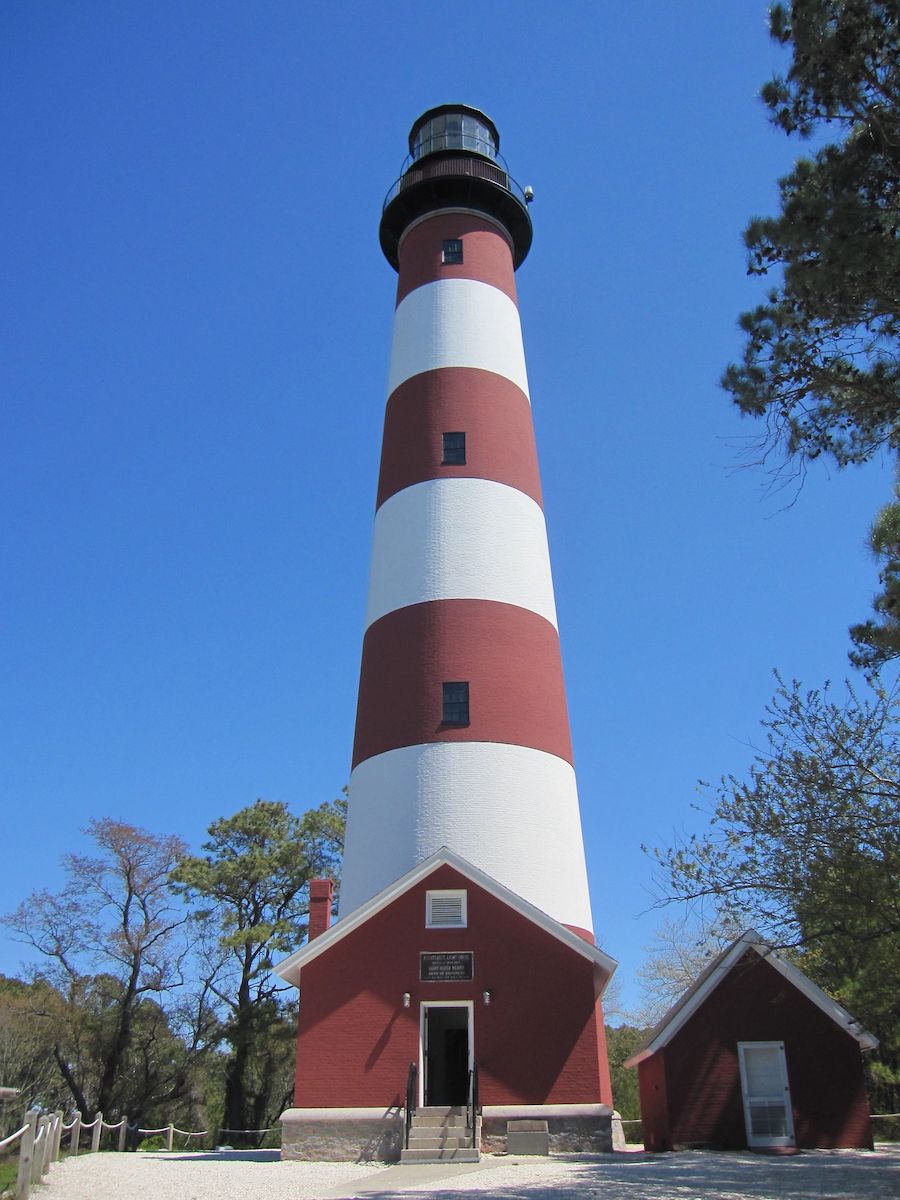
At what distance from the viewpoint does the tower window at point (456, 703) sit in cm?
1814

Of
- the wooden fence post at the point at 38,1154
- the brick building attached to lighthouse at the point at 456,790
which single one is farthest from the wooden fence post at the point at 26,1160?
the brick building attached to lighthouse at the point at 456,790

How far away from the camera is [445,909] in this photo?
15.8 meters

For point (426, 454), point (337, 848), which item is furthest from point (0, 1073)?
point (426, 454)

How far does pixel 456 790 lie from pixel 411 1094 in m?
4.82

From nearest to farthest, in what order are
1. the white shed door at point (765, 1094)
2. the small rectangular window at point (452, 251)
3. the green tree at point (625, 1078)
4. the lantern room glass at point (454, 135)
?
the white shed door at point (765, 1094) < the small rectangular window at point (452, 251) < the lantern room glass at point (454, 135) < the green tree at point (625, 1078)

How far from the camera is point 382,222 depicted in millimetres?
25438

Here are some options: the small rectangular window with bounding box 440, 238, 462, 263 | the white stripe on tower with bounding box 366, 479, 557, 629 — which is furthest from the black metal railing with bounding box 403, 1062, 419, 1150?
the small rectangular window with bounding box 440, 238, 462, 263

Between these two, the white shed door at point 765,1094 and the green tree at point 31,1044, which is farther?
the green tree at point 31,1044

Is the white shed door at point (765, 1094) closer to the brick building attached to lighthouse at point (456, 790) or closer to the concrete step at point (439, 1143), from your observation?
the brick building attached to lighthouse at point (456, 790)

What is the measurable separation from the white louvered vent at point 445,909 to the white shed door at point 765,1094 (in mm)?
4465

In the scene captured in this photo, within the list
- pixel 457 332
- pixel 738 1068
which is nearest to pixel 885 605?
pixel 738 1068

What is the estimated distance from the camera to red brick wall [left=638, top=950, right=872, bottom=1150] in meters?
14.8

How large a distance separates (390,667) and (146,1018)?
16031 mm

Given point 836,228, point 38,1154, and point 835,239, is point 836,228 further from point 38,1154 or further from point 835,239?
point 38,1154
